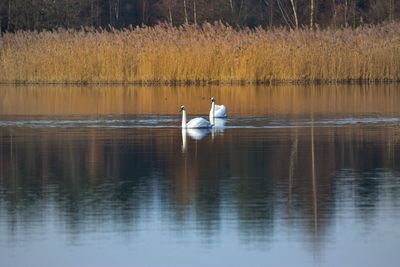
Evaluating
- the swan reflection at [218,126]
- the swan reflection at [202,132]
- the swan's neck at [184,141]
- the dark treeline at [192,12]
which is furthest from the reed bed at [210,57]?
the swan's neck at [184,141]

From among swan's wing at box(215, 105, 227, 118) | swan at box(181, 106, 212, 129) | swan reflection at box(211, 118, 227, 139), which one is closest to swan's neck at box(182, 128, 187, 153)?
swan at box(181, 106, 212, 129)

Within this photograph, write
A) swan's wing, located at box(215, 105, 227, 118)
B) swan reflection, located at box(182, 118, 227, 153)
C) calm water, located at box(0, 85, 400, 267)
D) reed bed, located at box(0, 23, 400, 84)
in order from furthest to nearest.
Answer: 1. reed bed, located at box(0, 23, 400, 84)
2. swan's wing, located at box(215, 105, 227, 118)
3. swan reflection, located at box(182, 118, 227, 153)
4. calm water, located at box(0, 85, 400, 267)

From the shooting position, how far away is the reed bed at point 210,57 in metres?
36.0

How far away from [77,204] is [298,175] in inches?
122

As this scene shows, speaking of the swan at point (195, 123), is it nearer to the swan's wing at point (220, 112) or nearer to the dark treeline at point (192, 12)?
the swan's wing at point (220, 112)

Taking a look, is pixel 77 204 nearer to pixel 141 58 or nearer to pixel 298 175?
pixel 298 175

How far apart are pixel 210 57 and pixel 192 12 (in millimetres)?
22793

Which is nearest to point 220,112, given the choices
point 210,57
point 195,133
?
point 195,133

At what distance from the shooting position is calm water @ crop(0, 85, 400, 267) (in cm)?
944

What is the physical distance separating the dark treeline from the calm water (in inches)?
1085

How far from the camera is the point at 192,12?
58.9 m

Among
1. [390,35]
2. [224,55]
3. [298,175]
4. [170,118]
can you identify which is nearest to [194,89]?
[224,55]

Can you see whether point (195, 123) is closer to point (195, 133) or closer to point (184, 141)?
point (195, 133)

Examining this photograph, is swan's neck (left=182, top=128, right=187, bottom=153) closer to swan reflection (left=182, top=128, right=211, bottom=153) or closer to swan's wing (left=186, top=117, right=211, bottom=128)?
swan reflection (left=182, top=128, right=211, bottom=153)
